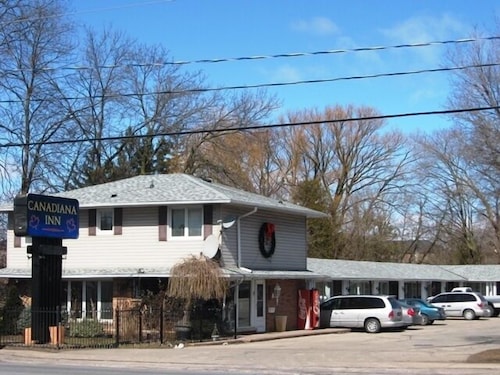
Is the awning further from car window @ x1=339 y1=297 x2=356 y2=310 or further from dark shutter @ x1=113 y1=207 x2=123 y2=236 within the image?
car window @ x1=339 y1=297 x2=356 y2=310

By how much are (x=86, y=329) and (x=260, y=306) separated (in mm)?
7924

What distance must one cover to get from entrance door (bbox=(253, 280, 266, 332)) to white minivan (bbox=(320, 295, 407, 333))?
160 inches

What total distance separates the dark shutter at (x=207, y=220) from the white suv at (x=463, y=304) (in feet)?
79.2

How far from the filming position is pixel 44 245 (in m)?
27.1

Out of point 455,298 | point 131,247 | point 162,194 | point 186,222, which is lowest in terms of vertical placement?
point 455,298

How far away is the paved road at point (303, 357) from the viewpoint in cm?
1934

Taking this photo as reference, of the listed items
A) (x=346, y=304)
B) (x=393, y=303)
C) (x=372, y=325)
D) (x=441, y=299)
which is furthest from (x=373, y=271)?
(x=372, y=325)

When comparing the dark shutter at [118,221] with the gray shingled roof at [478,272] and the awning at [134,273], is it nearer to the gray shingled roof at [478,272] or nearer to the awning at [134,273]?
the awning at [134,273]

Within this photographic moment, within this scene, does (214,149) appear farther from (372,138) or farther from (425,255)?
(425,255)

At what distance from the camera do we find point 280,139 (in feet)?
233

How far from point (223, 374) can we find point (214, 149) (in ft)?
126

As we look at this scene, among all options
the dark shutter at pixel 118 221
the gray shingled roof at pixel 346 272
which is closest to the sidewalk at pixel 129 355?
the gray shingled roof at pixel 346 272

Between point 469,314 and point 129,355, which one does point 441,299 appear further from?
point 129,355

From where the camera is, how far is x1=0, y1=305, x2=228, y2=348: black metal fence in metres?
26.4
